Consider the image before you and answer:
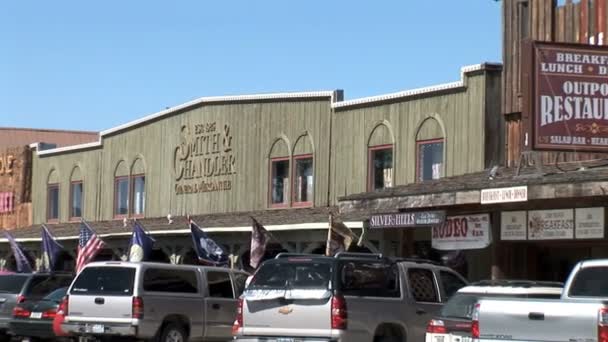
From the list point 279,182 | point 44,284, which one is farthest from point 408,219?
point 279,182

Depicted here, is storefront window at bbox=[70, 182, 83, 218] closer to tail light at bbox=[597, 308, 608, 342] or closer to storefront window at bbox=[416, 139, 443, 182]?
storefront window at bbox=[416, 139, 443, 182]

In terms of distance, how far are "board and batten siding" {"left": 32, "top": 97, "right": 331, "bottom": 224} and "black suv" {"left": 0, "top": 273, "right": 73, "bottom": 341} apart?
8.72 meters

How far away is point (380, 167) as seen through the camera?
98.5ft

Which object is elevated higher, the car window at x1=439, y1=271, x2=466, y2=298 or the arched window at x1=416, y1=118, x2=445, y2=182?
the arched window at x1=416, y1=118, x2=445, y2=182

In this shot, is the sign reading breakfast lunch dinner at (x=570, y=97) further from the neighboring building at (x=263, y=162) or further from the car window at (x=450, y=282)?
the neighboring building at (x=263, y=162)

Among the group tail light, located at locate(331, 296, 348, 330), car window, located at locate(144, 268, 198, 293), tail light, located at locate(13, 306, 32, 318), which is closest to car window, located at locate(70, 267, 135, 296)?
car window, located at locate(144, 268, 198, 293)

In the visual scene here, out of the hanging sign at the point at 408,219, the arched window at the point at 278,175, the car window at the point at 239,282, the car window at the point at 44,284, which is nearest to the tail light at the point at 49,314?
the car window at the point at 44,284

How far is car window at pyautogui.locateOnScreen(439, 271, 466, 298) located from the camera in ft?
64.0

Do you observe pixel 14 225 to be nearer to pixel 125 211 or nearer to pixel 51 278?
pixel 125 211

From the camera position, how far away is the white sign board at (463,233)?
892 inches

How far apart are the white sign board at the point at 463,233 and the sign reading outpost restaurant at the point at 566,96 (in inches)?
87.4

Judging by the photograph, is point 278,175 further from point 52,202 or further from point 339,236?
point 52,202

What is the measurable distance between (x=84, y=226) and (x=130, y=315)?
13.6 m

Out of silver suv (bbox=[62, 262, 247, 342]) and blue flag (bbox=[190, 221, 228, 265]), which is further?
blue flag (bbox=[190, 221, 228, 265])
